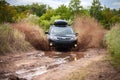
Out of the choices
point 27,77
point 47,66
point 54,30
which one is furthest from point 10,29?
point 27,77

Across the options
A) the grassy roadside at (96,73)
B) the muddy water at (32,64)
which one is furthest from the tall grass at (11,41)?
the grassy roadside at (96,73)

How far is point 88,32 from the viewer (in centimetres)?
2330

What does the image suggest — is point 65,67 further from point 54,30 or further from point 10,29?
point 54,30

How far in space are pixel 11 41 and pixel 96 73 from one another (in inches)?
331

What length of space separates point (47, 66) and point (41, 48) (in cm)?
694

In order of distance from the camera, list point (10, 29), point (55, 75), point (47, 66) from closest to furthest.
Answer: point (55, 75)
point (47, 66)
point (10, 29)

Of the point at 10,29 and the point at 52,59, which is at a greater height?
the point at 10,29

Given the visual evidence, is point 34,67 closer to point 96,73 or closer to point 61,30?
point 96,73

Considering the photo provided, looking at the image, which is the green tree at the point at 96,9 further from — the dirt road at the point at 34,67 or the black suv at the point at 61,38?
the dirt road at the point at 34,67

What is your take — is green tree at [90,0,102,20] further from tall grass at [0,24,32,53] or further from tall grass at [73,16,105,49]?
tall grass at [0,24,32,53]

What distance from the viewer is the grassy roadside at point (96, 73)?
1024 cm

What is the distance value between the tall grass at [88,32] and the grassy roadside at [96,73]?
1032 centimetres

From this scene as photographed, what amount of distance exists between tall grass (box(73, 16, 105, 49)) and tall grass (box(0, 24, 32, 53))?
4.60 meters

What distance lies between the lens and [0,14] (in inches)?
1380
